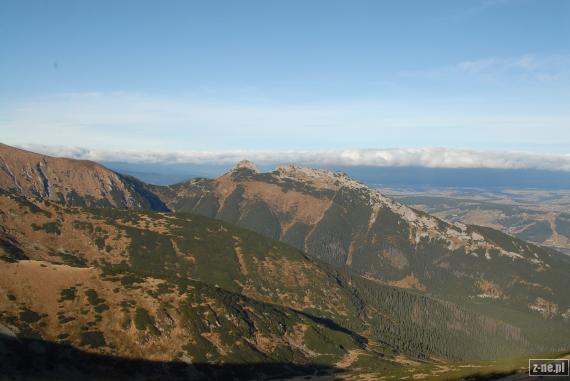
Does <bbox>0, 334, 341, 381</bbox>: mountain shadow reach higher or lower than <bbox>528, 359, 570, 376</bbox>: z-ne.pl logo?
lower

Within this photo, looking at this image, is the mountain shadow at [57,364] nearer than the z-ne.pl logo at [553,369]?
No

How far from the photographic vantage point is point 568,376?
381ft

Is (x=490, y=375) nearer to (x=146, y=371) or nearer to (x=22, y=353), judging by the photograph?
(x=146, y=371)

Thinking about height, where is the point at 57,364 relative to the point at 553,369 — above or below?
below

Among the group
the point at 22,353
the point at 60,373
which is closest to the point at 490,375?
the point at 60,373

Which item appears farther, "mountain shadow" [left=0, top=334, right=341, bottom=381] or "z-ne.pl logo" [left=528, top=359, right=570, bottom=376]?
"mountain shadow" [left=0, top=334, right=341, bottom=381]

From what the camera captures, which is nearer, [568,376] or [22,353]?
[568,376]

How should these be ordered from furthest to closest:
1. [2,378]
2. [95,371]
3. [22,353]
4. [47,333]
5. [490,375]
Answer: [47,333] < [95,371] < [22,353] < [490,375] < [2,378]

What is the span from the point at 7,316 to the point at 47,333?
1653 centimetres

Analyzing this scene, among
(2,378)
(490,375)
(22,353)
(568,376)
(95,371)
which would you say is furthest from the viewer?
(95,371)

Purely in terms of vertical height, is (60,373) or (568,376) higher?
(568,376)

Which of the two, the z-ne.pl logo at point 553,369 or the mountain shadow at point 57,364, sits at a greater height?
the z-ne.pl logo at point 553,369

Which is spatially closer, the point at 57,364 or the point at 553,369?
the point at 553,369

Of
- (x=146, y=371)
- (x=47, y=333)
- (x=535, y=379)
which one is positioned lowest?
(x=146, y=371)
